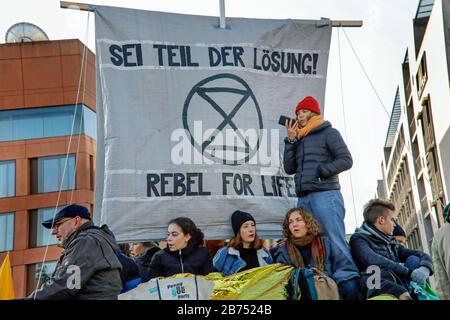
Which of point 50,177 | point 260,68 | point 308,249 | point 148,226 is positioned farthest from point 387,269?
point 50,177

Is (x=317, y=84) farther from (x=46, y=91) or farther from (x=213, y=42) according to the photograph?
(x=46, y=91)

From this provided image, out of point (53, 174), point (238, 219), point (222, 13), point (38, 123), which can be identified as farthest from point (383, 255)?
point (38, 123)

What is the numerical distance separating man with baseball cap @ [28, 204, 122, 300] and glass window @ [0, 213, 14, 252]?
28.2m

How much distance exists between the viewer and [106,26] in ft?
20.1

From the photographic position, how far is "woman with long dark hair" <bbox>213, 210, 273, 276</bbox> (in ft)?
15.5

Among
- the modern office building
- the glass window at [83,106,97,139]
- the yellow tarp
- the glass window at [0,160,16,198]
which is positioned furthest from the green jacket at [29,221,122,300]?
the glass window at [0,160,16,198]

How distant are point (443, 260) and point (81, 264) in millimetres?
2401

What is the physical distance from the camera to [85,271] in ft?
12.4

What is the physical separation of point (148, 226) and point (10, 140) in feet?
88.4

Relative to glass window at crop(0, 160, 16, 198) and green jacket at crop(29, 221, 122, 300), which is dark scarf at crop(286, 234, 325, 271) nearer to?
green jacket at crop(29, 221, 122, 300)

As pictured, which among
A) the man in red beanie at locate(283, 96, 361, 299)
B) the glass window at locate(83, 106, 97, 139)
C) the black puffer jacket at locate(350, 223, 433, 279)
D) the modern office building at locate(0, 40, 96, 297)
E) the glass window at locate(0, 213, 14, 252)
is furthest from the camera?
the glass window at locate(0, 213, 14, 252)

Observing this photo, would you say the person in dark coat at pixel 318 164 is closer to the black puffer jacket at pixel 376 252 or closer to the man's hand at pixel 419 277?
the black puffer jacket at pixel 376 252

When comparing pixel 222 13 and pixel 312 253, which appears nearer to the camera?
pixel 312 253

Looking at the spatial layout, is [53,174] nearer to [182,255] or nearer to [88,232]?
[182,255]
